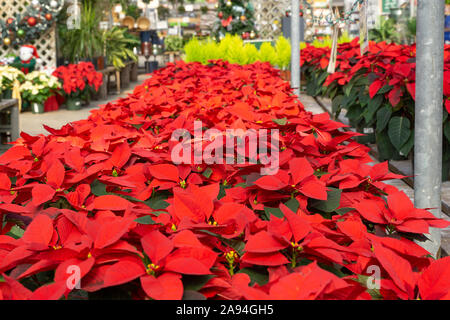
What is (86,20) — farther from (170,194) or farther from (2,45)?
(170,194)

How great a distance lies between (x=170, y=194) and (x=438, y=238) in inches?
36.9

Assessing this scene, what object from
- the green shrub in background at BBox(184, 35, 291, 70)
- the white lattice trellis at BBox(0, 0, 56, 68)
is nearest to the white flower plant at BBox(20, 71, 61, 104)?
the white lattice trellis at BBox(0, 0, 56, 68)

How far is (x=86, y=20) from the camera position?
11586 millimetres

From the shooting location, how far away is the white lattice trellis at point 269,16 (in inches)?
504

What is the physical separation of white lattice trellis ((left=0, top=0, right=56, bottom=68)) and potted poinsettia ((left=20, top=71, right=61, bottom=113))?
210cm

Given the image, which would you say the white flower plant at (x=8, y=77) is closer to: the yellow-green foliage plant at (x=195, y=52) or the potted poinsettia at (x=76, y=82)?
the potted poinsettia at (x=76, y=82)

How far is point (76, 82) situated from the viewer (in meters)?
9.57

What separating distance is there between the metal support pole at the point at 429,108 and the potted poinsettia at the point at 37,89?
8.07 metres

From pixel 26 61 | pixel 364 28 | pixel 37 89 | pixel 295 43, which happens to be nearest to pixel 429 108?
pixel 364 28

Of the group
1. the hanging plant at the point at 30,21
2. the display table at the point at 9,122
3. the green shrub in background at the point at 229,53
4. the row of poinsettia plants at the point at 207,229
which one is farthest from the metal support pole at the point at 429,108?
the hanging plant at the point at 30,21

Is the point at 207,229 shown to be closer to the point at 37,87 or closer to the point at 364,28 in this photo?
the point at 364,28

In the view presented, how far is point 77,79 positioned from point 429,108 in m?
8.64
